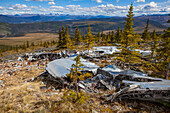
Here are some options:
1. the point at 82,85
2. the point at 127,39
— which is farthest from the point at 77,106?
the point at 127,39

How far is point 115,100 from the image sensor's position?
30.9 feet

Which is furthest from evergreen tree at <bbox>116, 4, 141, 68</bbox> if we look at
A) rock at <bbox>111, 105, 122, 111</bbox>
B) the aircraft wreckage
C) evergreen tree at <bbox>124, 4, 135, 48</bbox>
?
rock at <bbox>111, 105, 122, 111</bbox>

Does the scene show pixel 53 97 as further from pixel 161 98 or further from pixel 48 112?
pixel 161 98

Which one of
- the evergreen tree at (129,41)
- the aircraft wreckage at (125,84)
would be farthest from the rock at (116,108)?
the evergreen tree at (129,41)

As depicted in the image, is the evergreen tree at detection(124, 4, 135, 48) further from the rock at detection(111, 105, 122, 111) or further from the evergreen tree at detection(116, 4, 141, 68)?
the rock at detection(111, 105, 122, 111)

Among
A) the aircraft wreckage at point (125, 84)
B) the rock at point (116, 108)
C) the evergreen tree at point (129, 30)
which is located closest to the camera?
the rock at point (116, 108)

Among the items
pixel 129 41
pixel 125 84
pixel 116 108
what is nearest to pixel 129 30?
pixel 129 41

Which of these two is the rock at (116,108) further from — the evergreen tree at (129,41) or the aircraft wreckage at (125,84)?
the evergreen tree at (129,41)

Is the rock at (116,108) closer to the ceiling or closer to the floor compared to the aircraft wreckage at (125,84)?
closer to the floor

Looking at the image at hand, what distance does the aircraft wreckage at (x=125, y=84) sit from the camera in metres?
8.52

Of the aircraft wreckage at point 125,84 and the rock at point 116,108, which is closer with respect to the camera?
the rock at point 116,108

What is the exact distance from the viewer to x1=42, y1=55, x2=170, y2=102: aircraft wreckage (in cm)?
852

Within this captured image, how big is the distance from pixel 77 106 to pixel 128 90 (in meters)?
4.56

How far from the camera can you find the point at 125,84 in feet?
36.5
